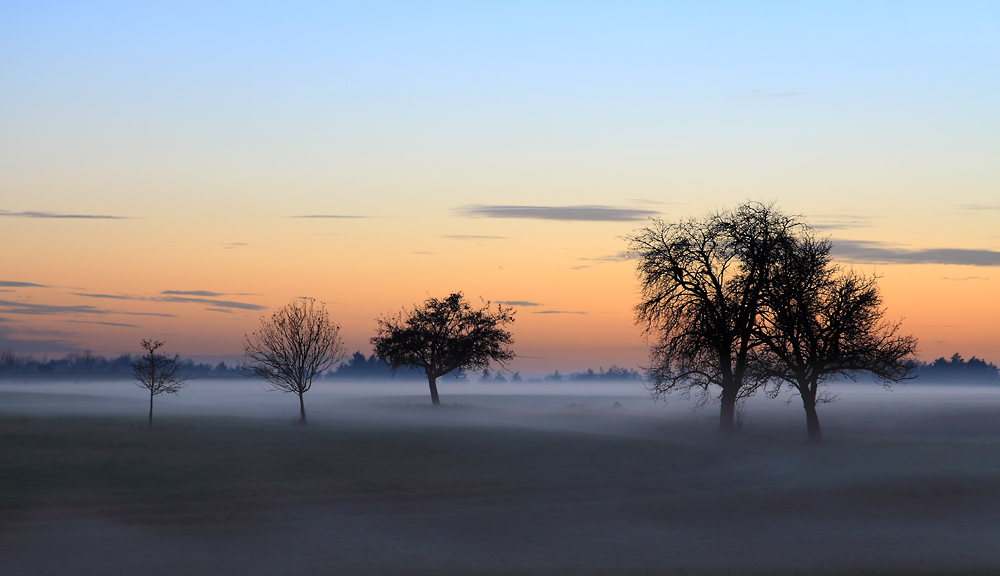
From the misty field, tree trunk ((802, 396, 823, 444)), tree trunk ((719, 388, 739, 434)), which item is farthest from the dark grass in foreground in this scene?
tree trunk ((719, 388, 739, 434))

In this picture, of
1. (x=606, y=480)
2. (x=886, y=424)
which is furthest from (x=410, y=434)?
(x=886, y=424)

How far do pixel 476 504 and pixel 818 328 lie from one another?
25.4 m

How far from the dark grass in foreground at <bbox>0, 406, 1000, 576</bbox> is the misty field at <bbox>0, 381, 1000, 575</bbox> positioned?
9 cm

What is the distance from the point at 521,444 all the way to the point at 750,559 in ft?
61.5

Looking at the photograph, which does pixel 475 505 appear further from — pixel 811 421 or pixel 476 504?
pixel 811 421

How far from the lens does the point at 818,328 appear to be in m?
42.0

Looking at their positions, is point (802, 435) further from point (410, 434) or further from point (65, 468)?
point (65, 468)

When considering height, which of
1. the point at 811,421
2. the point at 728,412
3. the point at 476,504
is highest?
the point at 728,412

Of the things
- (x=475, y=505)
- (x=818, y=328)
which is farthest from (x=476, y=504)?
(x=818, y=328)

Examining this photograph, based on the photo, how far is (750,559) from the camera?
16.6 m

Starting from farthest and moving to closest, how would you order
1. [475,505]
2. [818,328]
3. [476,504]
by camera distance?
[818,328]
[476,504]
[475,505]

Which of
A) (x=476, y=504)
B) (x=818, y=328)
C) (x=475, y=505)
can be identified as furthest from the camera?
(x=818, y=328)

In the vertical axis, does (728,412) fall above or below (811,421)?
above

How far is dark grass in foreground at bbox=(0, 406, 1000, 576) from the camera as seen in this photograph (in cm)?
1647
